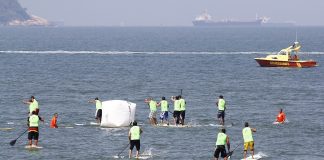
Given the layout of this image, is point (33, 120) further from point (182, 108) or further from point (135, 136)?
point (182, 108)

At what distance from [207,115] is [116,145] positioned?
14.6 metres

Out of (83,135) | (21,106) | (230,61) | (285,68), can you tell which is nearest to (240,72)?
(285,68)

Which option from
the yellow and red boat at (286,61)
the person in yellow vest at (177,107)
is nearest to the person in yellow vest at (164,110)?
the person in yellow vest at (177,107)

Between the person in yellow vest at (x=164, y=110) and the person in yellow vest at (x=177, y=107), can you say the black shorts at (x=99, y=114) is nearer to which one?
the person in yellow vest at (x=164, y=110)

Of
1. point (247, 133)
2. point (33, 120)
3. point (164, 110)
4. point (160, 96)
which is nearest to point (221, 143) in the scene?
point (247, 133)

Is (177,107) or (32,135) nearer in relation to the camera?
(32,135)

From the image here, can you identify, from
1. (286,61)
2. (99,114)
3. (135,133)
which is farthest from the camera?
(286,61)

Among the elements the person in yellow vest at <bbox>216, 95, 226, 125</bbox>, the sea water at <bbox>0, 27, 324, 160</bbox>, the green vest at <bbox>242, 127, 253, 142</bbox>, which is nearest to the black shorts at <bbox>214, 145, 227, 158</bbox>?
the green vest at <bbox>242, 127, 253, 142</bbox>

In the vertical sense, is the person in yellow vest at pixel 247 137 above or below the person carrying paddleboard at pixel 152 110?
below

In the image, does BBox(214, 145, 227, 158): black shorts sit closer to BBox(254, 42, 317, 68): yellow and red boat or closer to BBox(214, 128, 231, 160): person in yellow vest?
BBox(214, 128, 231, 160): person in yellow vest

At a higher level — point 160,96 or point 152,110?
point 160,96

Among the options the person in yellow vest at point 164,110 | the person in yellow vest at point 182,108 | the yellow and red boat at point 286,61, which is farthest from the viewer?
the yellow and red boat at point 286,61

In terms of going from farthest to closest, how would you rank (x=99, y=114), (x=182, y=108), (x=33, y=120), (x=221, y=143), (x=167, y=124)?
(x=99, y=114) → (x=167, y=124) → (x=182, y=108) → (x=33, y=120) → (x=221, y=143)

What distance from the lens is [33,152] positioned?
4222 cm
